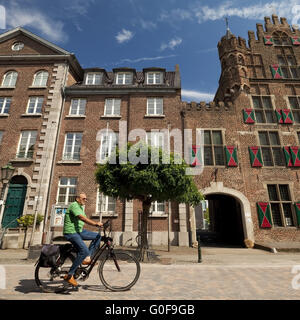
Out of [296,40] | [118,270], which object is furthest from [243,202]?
[296,40]

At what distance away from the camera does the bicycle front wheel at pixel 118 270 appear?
3.88 metres

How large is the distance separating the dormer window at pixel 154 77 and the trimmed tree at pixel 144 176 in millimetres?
10535

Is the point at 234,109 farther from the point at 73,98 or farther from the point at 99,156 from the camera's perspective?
the point at 73,98

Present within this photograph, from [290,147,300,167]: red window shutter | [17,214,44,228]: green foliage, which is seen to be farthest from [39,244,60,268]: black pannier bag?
[290,147,300,167]: red window shutter

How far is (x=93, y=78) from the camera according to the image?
56.7ft

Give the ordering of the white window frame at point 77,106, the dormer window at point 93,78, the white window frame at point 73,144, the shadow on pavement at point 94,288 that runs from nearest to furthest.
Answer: the shadow on pavement at point 94,288, the white window frame at point 73,144, the white window frame at point 77,106, the dormer window at point 93,78

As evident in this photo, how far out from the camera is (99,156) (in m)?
14.3

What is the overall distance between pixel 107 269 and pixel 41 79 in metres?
17.4

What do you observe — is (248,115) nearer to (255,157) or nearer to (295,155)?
(255,157)

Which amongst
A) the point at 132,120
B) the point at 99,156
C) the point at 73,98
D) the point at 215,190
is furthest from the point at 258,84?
the point at 73,98

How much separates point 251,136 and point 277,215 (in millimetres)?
6040

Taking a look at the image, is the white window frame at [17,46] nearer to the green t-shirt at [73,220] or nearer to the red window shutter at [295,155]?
the green t-shirt at [73,220]

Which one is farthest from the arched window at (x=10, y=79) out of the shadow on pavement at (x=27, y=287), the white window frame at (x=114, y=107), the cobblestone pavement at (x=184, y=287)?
the shadow on pavement at (x=27, y=287)
